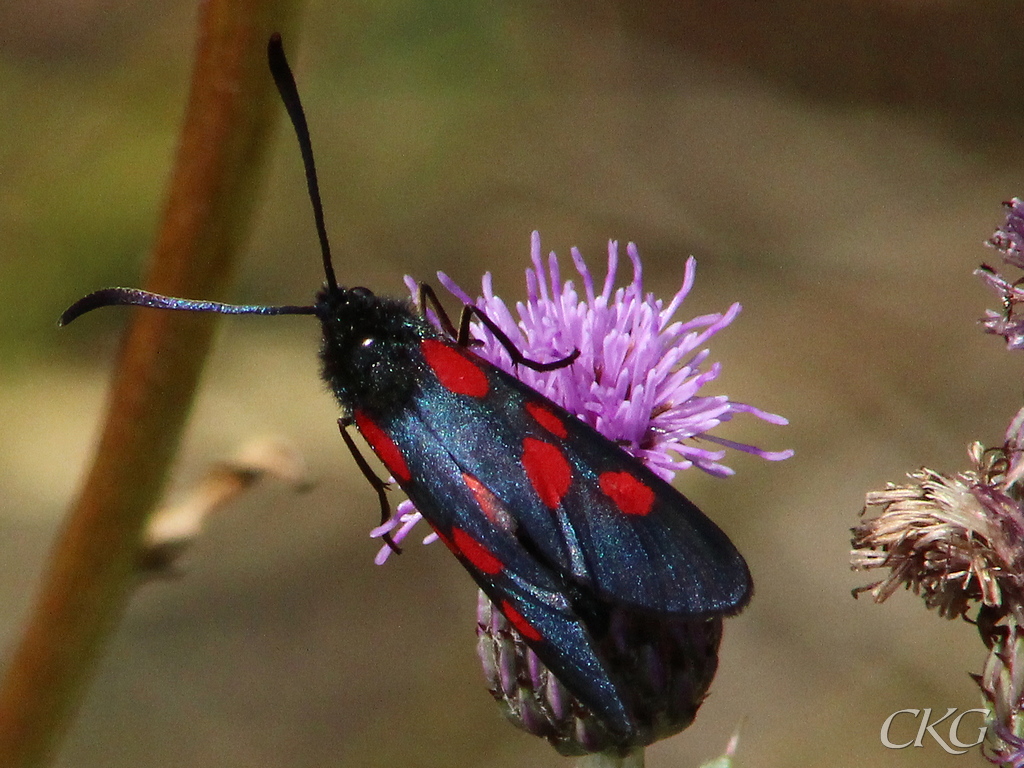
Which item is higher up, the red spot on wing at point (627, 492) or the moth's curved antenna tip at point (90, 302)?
the moth's curved antenna tip at point (90, 302)

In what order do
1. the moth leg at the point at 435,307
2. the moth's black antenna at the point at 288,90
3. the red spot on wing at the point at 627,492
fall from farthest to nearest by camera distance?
1. the moth leg at the point at 435,307
2. the red spot on wing at the point at 627,492
3. the moth's black antenna at the point at 288,90

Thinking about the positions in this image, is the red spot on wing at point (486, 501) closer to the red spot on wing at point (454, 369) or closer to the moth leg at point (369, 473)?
the red spot on wing at point (454, 369)

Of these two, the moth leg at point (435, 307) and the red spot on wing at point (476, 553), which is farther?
the moth leg at point (435, 307)

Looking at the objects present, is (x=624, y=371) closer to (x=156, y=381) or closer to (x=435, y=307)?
(x=435, y=307)

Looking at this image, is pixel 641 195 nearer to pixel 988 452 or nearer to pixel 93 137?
pixel 93 137

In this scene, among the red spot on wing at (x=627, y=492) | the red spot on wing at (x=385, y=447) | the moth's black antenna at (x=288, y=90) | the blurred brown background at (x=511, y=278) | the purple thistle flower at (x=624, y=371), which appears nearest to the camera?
the moth's black antenna at (x=288, y=90)

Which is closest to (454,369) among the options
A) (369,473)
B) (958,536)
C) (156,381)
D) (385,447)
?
(385,447)

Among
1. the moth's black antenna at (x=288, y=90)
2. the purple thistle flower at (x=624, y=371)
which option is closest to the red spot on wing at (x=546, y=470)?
the purple thistle flower at (x=624, y=371)
